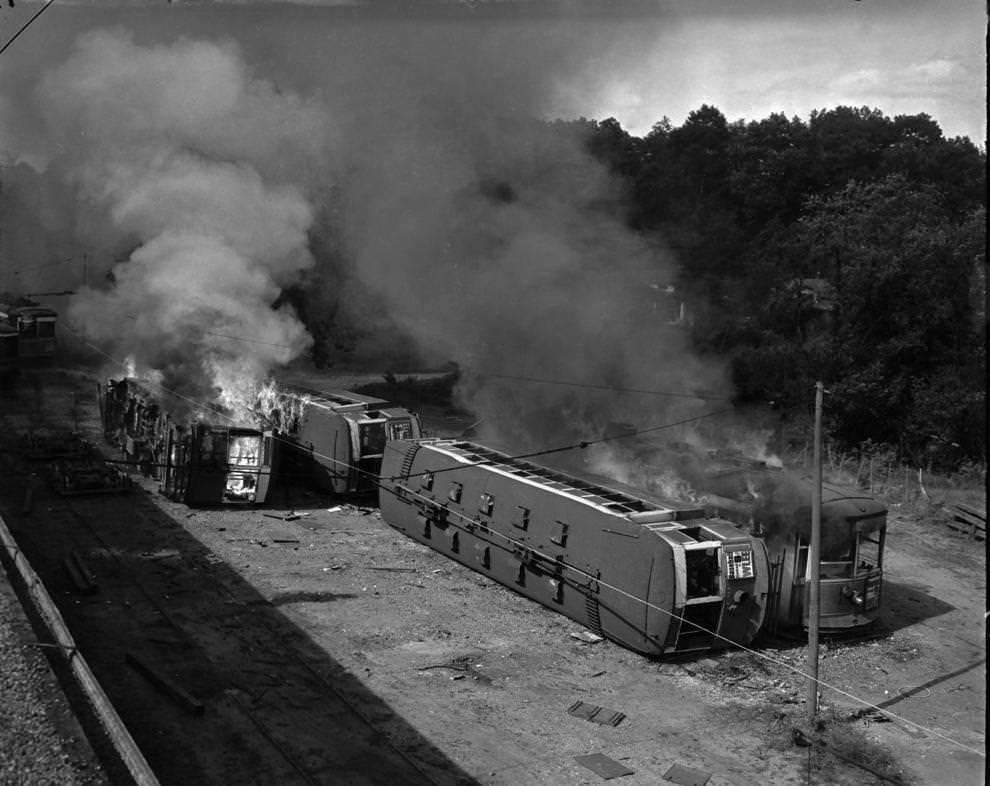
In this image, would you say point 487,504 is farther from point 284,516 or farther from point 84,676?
point 84,676

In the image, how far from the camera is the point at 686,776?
12.2 metres

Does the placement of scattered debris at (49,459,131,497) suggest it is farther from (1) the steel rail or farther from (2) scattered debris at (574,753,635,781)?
(2) scattered debris at (574,753,635,781)

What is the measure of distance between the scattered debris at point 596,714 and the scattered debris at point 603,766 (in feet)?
3.21

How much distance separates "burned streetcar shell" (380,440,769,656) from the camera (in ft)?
49.8

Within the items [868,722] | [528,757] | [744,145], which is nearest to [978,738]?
[868,722]

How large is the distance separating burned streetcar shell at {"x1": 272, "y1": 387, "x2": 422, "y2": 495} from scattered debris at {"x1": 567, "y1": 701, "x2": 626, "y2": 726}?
993 centimetres

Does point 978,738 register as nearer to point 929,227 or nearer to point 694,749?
point 694,749

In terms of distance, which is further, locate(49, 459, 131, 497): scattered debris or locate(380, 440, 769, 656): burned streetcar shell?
locate(49, 459, 131, 497): scattered debris

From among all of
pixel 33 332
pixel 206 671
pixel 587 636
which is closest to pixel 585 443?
pixel 587 636

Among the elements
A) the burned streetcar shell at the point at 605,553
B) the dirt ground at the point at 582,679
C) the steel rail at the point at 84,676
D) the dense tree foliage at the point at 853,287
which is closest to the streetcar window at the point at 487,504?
the burned streetcar shell at the point at 605,553

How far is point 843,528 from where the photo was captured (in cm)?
1617

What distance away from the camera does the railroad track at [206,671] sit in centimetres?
1202


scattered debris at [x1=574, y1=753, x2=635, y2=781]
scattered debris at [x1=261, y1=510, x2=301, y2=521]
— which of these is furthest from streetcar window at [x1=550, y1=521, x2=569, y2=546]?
scattered debris at [x1=261, y1=510, x2=301, y2=521]

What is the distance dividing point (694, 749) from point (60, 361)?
35631 mm
